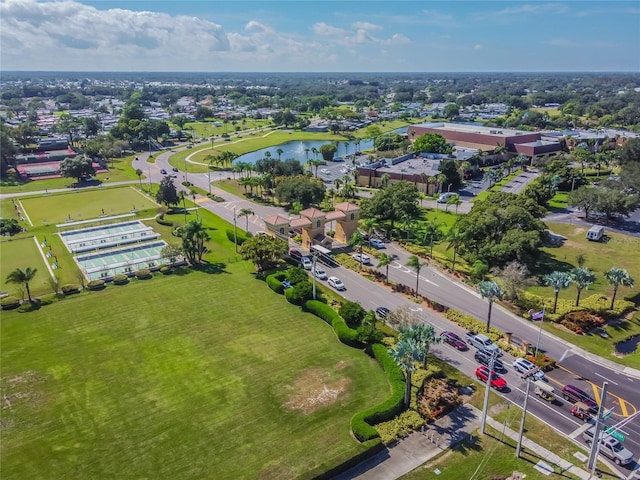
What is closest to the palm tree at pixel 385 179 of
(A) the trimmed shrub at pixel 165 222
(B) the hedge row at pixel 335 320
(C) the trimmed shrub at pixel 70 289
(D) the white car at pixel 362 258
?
(D) the white car at pixel 362 258

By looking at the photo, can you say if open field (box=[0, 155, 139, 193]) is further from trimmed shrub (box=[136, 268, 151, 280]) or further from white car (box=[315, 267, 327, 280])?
white car (box=[315, 267, 327, 280])

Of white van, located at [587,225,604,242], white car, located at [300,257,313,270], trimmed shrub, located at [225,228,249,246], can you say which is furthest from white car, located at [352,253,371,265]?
white van, located at [587,225,604,242]

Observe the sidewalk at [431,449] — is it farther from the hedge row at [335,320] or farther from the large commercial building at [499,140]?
the large commercial building at [499,140]

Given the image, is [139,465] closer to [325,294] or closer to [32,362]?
[32,362]

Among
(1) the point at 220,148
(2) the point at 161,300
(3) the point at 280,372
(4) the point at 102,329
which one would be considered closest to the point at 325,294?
(3) the point at 280,372

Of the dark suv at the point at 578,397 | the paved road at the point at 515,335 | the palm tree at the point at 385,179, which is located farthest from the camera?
the palm tree at the point at 385,179

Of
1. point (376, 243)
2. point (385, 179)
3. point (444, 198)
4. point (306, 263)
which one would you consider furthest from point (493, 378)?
point (385, 179)
